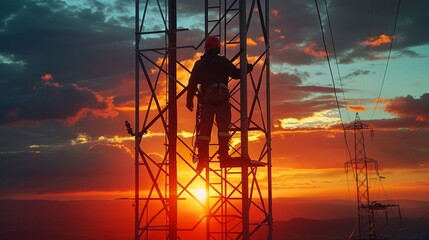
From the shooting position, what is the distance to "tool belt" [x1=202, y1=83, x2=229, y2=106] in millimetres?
15211

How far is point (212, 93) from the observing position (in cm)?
1523

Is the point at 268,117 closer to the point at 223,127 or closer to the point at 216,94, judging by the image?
the point at 223,127

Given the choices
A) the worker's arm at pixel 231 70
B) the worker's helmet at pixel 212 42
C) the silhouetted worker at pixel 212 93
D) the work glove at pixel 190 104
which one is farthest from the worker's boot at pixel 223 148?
the worker's helmet at pixel 212 42

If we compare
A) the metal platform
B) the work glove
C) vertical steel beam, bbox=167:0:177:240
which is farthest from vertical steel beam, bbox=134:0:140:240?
the metal platform

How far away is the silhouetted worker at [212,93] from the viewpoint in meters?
15.3

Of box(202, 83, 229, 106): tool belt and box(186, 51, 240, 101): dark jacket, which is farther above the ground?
box(186, 51, 240, 101): dark jacket

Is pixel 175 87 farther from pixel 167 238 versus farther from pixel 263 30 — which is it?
pixel 167 238

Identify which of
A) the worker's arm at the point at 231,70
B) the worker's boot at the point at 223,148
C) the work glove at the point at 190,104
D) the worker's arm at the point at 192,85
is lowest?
the worker's boot at the point at 223,148

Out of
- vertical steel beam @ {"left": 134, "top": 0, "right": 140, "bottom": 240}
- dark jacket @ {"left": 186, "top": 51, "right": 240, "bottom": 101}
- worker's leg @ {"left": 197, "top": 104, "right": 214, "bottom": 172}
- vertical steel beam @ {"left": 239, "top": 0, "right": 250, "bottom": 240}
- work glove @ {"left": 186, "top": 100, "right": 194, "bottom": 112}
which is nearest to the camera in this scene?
vertical steel beam @ {"left": 239, "top": 0, "right": 250, "bottom": 240}

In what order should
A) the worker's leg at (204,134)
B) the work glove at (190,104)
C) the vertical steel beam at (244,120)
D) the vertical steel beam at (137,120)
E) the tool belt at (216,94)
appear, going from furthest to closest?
the vertical steel beam at (137,120) < the work glove at (190,104) < the worker's leg at (204,134) < the tool belt at (216,94) < the vertical steel beam at (244,120)

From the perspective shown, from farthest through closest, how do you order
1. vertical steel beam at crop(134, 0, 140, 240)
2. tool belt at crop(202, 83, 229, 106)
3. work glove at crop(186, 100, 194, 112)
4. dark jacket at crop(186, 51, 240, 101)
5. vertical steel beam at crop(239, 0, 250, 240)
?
vertical steel beam at crop(134, 0, 140, 240)
work glove at crop(186, 100, 194, 112)
dark jacket at crop(186, 51, 240, 101)
tool belt at crop(202, 83, 229, 106)
vertical steel beam at crop(239, 0, 250, 240)

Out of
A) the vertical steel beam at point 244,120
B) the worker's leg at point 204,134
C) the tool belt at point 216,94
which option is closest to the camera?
the vertical steel beam at point 244,120

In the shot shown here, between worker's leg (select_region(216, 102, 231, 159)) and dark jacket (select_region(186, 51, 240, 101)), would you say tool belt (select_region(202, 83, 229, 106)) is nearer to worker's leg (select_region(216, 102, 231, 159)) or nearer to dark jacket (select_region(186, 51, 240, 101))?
dark jacket (select_region(186, 51, 240, 101))

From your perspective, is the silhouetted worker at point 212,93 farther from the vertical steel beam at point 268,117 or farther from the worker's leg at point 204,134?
the vertical steel beam at point 268,117
